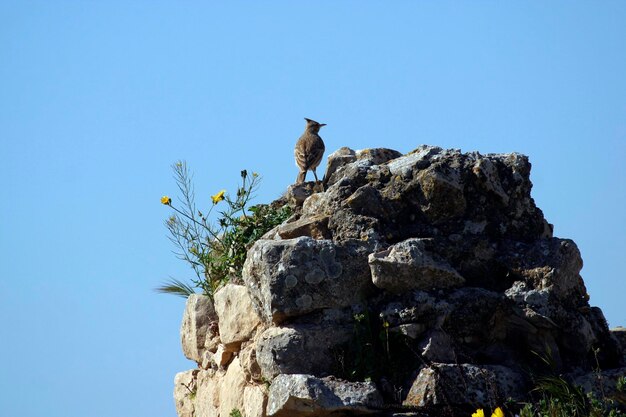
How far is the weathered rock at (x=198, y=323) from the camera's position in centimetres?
925

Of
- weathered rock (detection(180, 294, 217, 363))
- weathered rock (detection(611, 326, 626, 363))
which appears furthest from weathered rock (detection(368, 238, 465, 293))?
weathered rock (detection(180, 294, 217, 363))

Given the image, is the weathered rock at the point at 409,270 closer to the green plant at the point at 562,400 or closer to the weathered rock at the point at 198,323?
the green plant at the point at 562,400

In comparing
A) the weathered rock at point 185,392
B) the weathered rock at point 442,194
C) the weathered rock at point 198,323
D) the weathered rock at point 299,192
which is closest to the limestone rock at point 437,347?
the weathered rock at point 442,194

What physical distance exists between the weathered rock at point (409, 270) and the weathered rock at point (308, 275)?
0.18 meters

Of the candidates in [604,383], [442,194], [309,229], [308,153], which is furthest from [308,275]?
[308,153]

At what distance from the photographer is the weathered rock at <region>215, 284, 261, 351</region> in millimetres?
8156

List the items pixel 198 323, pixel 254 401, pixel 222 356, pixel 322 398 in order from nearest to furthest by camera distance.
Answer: pixel 322 398
pixel 254 401
pixel 222 356
pixel 198 323

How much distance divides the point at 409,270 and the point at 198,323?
2805mm

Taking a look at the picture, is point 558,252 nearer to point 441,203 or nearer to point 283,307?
point 441,203

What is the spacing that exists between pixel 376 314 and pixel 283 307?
735 millimetres

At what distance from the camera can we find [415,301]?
731 centimetres

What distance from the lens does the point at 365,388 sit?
6883 mm

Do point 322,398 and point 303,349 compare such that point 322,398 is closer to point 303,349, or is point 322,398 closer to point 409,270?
point 303,349

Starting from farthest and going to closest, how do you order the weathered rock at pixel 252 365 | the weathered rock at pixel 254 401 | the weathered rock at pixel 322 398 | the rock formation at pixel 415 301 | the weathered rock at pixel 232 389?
1. the weathered rock at pixel 232 389
2. the weathered rock at pixel 252 365
3. the weathered rock at pixel 254 401
4. the rock formation at pixel 415 301
5. the weathered rock at pixel 322 398
